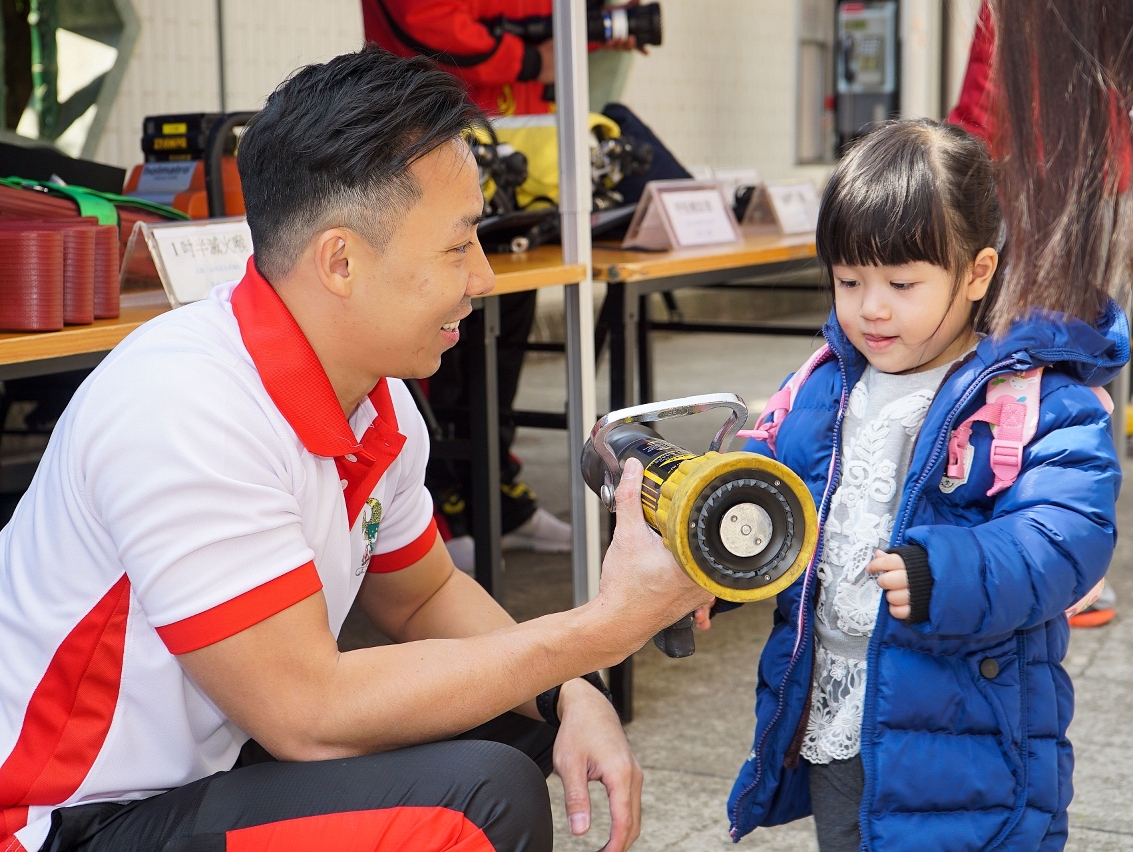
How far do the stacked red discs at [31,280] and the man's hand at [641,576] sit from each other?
0.89 meters

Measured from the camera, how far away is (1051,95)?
0.81 metres

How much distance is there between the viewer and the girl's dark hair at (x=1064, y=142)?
0.79 metres

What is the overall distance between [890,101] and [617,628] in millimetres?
9735

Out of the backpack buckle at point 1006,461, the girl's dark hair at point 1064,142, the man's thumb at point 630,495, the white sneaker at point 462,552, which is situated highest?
the girl's dark hair at point 1064,142

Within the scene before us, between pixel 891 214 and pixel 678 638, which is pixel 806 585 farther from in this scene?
pixel 891 214

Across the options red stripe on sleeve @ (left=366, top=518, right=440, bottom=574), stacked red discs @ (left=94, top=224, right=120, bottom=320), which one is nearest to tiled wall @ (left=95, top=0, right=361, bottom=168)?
stacked red discs @ (left=94, top=224, right=120, bottom=320)

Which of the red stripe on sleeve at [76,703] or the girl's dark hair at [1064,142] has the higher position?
the girl's dark hair at [1064,142]

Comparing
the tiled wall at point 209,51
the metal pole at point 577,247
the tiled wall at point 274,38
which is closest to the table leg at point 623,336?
the metal pole at point 577,247

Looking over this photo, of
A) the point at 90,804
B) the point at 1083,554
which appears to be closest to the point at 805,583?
the point at 1083,554

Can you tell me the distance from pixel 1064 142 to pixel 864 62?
9740 mm

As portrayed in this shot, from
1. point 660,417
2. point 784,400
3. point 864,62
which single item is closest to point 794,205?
point 784,400

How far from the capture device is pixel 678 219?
2924 mm

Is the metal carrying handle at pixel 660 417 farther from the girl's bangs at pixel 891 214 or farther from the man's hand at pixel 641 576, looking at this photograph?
the girl's bangs at pixel 891 214

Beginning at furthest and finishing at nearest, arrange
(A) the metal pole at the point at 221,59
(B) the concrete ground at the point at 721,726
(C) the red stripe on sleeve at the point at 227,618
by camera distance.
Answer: (A) the metal pole at the point at 221,59, (B) the concrete ground at the point at 721,726, (C) the red stripe on sleeve at the point at 227,618
